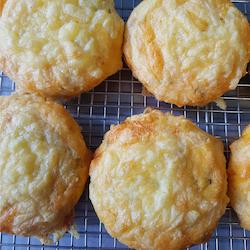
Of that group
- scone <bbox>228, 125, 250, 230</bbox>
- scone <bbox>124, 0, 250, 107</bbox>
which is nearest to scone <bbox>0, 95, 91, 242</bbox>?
scone <bbox>124, 0, 250, 107</bbox>

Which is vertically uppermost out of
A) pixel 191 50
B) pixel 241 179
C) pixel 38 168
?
pixel 191 50

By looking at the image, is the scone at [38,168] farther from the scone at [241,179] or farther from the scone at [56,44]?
the scone at [241,179]

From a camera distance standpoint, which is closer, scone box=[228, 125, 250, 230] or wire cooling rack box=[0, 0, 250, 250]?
scone box=[228, 125, 250, 230]

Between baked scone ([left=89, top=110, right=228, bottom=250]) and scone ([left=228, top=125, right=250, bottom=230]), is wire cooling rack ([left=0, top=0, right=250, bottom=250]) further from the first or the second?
baked scone ([left=89, top=110, right=228, bottom=250])

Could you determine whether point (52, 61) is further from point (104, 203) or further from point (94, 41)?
point (104, 203)

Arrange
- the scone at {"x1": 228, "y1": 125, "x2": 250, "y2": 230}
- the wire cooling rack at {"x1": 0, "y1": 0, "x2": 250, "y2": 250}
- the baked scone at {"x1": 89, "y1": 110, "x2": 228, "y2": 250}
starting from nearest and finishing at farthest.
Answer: the baked scone at {"x1": 89, "y1": 110, "x2": 228, "y2": 250} < the scone at {"x1": 228, "y1": 125, "x2": 250, "y2": 230} < the wire cooling rack at {"x1": 0, "y1": 0, "x2": 250, "y2": 250}

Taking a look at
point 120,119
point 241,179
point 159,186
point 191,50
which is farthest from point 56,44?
point 241,179

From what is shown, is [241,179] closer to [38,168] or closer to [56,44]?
[38,168]
